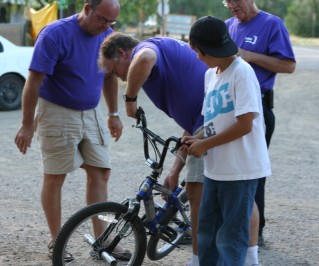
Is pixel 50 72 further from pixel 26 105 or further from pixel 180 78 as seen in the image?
pixel 180 78

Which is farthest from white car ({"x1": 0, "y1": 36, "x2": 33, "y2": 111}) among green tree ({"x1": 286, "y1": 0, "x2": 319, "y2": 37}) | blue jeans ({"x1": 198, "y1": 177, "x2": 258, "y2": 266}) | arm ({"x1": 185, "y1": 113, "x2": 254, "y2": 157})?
green tree ({"x1": 286, "y1": 0, "x2": 319, "y2": 37})

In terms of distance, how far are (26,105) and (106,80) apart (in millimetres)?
766

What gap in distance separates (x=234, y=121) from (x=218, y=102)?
0.15 m

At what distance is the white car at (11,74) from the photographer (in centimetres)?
1441

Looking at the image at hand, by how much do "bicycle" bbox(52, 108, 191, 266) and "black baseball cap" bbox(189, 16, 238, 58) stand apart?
653 millimetres

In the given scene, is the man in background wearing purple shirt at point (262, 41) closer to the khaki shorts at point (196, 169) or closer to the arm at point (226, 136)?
the khaki shorts at point (196, 169)

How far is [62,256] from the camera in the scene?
466 centimetres

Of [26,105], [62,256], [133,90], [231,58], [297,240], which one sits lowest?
[297,240]

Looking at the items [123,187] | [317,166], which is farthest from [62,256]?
[317,166]

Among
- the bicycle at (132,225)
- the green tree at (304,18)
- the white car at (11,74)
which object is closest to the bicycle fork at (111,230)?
the bicycle at (132,225)

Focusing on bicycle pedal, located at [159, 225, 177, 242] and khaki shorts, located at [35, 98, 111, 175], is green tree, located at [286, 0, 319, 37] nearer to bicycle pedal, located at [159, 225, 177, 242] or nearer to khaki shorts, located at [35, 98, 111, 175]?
khaki shorts, located at [35, 98, 111, 175]

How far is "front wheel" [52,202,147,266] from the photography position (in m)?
4.60

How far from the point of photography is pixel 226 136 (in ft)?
13.1

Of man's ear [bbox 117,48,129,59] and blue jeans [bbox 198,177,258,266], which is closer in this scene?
blue jeans [bbox 198,177,258,266]
